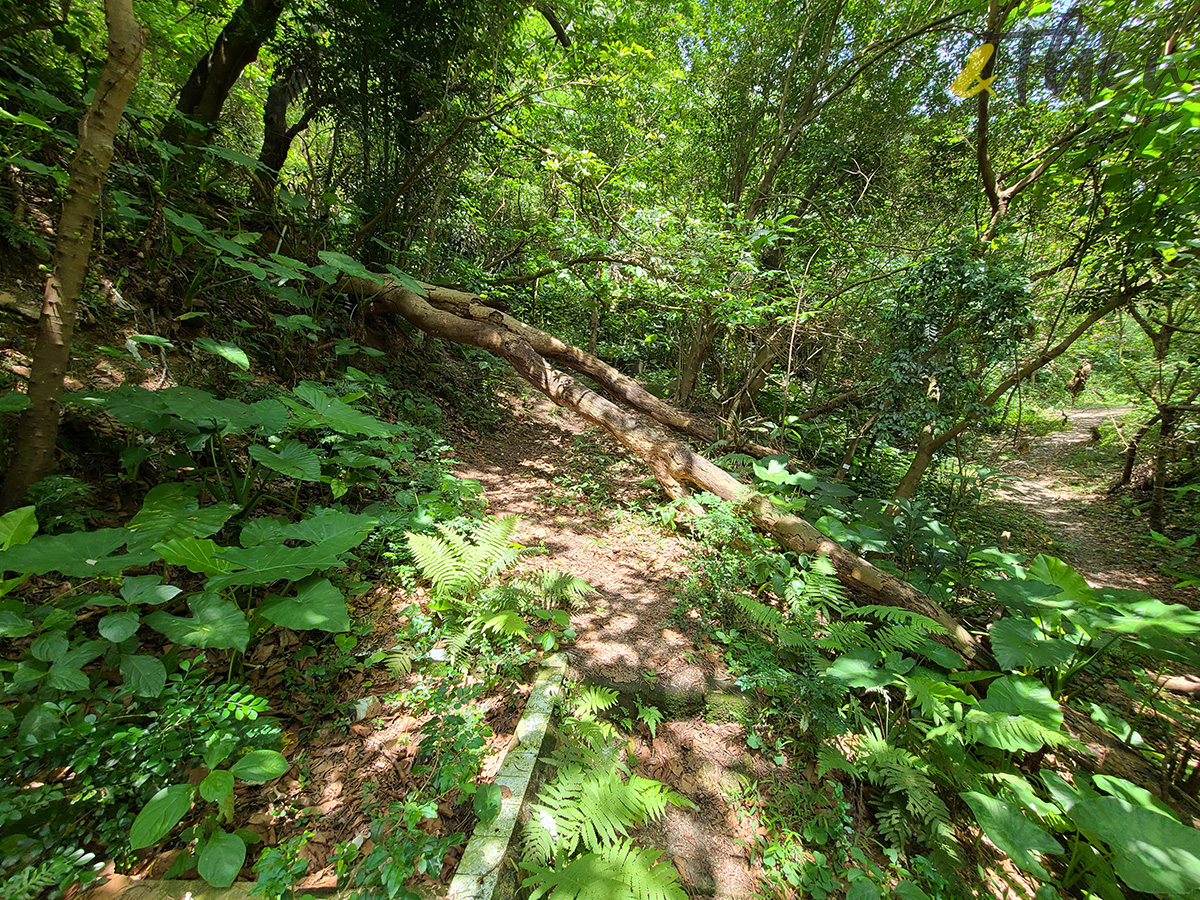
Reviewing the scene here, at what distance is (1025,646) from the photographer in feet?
8.33

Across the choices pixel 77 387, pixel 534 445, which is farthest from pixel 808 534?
pixel 77 387

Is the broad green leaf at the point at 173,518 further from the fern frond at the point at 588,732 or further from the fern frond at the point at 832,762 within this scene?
the fern frond at the point at 832,762

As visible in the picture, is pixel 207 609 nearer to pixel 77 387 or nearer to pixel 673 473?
pixel 77 387

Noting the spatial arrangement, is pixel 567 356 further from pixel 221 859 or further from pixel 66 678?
pixel 221 859

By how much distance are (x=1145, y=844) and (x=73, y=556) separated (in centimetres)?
434

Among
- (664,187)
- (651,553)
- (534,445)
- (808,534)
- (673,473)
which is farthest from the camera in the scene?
(664,187)

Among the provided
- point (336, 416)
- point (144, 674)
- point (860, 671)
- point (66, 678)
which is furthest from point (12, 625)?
point (860, 671)

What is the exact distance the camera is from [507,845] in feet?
5.12

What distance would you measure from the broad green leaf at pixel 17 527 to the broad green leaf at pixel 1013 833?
3.98m

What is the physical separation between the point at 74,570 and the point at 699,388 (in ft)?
27.6

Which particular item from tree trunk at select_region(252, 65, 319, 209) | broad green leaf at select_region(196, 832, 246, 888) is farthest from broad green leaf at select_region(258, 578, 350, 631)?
tree trunk at select_region(252, 65, 319, 209)

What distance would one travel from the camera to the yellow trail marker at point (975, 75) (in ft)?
11.6

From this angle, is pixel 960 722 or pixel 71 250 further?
pixel 960 722

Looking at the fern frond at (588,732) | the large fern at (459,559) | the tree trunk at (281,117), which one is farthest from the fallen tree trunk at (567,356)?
the fern frond at (588,732)
